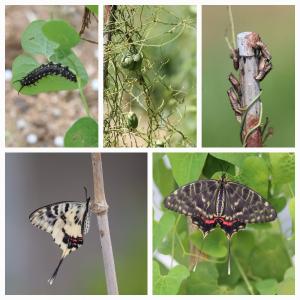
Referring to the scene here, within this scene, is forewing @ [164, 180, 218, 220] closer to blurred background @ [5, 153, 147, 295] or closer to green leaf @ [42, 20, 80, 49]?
blurred background @ [5, 153, 147, 295]

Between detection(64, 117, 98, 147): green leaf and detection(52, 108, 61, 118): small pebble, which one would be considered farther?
detection(52, 108, 61, 118): small pebble

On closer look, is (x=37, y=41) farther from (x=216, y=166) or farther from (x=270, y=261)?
(x=270, y=261)

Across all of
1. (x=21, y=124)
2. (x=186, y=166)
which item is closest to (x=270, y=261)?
(x=186, y=166)

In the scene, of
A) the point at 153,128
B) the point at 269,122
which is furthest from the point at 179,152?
the point at 269,122

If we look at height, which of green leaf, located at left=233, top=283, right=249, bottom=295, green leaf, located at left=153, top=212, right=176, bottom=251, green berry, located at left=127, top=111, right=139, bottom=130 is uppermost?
green berry, located at left=127, top=111, right=139, bottom=130

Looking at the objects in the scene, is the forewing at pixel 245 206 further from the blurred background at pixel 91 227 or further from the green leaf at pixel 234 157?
the blurred background at pixel 91 227

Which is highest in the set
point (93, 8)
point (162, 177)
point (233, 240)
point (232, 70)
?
point (93, 8)

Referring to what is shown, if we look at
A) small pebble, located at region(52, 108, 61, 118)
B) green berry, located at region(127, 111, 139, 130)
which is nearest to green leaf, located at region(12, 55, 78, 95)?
green berry, located at region(127, 111, 139, 130)
